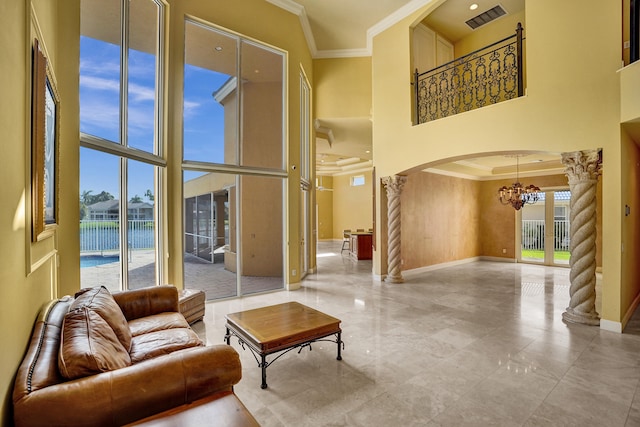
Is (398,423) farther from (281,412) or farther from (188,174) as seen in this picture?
(188,174)

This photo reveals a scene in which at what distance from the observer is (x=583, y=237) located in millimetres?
4305

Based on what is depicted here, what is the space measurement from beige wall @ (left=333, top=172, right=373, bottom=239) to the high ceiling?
498 centimetres

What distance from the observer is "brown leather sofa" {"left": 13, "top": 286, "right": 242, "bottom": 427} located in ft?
4.39

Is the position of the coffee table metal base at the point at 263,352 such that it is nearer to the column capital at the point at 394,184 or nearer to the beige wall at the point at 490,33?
the column capital at the point at 394,184

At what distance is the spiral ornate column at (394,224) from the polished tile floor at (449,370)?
56.5 inches

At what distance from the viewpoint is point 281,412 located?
2.40m

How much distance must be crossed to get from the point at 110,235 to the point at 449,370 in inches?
164

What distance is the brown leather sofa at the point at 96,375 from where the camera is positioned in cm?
134

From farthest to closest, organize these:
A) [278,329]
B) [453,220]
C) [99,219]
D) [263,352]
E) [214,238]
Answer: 1. [453,220]
2. [214,238]
3. [99,219]
4. [278,329]
5. [263,352]

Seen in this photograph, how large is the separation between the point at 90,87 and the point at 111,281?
2326 mm

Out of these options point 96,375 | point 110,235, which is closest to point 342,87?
point 110,235

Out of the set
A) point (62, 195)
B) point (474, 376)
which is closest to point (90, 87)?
point (62, 195)

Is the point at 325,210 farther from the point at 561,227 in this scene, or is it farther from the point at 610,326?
the point at 610,326

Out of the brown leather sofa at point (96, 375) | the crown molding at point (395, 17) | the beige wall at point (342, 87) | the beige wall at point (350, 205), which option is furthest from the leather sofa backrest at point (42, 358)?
the beige wall at point (350, 205)
